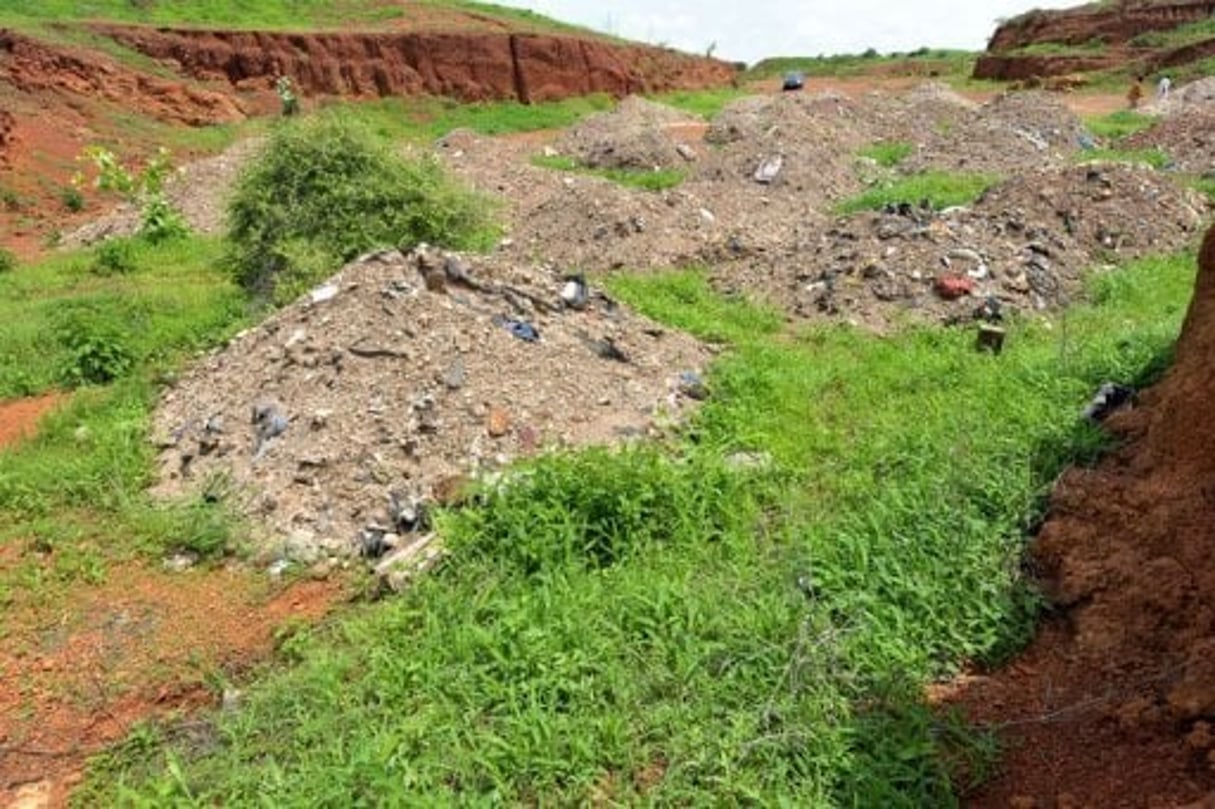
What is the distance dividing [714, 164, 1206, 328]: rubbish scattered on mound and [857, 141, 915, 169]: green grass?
209 inches

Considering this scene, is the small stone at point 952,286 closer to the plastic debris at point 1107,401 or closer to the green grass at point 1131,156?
the plastic debris at point 1107,401

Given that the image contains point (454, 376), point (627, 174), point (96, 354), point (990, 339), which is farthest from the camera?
point (627, 174)

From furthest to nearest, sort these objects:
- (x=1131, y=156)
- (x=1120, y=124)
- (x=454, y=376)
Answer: (x=1120, y=124), (x=1131, y=156), (x=454, y=376)

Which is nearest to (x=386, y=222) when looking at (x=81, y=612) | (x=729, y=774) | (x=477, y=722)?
(x=81, y=612)

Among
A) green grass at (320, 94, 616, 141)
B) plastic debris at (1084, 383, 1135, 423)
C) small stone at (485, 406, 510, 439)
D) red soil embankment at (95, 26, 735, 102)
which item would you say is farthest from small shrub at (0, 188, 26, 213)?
plastic debris at (1084, 383, 1135, 423)

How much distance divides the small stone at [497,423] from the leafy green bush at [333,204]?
3225 mm

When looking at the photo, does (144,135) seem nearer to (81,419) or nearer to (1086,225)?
(81,419)

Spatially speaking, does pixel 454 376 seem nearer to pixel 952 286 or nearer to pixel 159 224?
pixel 952 286

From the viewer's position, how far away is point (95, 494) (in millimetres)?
5613

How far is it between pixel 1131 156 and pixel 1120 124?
5740 mm

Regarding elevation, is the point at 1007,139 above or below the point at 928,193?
above

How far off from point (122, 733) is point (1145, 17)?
42.4m

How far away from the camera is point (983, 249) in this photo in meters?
8.81

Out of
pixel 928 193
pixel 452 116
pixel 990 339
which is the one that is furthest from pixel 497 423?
pixel 452 116
